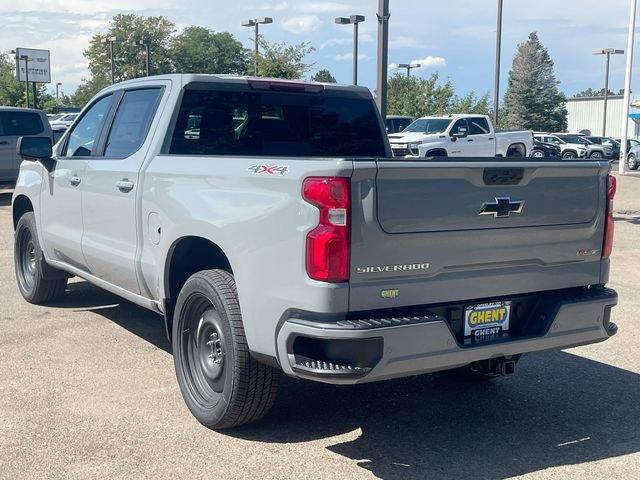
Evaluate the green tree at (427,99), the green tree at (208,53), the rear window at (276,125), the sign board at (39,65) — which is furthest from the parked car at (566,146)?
the green tree at (208,53)

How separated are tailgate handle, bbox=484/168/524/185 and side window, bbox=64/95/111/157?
335 centimetres

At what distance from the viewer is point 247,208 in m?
4.21

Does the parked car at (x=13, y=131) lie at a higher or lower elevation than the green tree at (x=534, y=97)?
lower

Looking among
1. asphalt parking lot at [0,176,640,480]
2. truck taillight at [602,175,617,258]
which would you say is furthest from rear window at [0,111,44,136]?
truck taillight at [602,175,617,258]

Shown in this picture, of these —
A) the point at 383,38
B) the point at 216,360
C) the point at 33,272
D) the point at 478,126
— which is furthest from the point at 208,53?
the point at 216,360

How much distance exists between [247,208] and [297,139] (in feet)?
5.78

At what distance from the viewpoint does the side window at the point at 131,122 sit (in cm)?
560

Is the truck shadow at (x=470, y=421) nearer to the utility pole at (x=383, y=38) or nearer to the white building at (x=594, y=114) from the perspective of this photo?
the utility pole at (x=383, y=38)

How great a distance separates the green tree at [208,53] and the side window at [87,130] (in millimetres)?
81876

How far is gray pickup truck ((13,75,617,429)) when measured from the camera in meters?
3.80

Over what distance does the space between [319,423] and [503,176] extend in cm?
180

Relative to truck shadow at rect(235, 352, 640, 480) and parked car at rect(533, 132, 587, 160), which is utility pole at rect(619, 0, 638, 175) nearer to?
parked car at rect(533, 132, 587, 160)

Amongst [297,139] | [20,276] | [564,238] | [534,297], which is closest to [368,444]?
[534,297]

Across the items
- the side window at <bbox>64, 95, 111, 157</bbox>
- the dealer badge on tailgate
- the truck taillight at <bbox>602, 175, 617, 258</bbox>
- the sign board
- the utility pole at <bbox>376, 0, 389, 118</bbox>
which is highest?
the sign board
